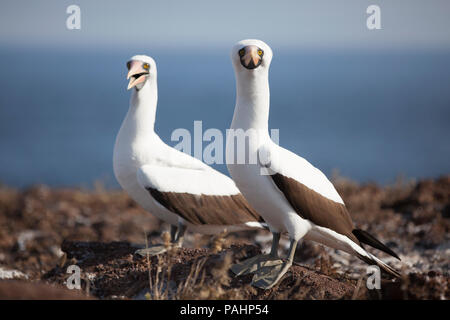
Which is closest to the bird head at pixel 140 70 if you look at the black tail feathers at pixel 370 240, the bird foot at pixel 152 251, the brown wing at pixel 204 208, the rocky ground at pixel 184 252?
the brown wing at pixel 204 208

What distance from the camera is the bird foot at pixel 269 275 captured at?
19.4ft

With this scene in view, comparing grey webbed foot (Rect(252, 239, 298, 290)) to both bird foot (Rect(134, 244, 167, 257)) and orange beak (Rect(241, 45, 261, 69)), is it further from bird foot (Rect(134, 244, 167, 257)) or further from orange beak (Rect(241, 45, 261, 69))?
orange beak (Rect(241, 45, 261, 69))

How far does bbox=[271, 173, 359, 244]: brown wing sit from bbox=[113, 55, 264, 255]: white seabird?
53.8 inches

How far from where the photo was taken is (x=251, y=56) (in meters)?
5.74

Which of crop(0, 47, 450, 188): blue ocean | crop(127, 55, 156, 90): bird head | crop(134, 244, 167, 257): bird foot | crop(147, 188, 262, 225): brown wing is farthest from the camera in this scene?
crop(0, 47, 450, 188): blue ocean

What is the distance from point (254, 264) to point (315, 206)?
35.3 inches

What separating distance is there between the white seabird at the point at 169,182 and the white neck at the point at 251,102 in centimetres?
159

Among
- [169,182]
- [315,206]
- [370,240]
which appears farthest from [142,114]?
[370,240]

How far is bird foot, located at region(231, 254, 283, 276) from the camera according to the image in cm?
620

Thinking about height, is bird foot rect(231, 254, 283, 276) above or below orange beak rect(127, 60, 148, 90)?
below

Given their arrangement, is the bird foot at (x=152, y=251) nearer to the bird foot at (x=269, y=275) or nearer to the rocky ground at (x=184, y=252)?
the rocky ground at (x=184, y=252)

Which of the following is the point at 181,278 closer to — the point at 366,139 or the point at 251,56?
the point at 251,56

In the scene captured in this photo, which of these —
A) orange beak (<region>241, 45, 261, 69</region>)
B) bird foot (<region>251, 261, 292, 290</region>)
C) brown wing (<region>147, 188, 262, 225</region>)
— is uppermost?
orange beak (<region>241, 45, 261, 69</region>)

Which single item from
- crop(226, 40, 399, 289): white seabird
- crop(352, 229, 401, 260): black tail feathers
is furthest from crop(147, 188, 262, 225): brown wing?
crop(352, 229, 401, 260): black tail feathers
